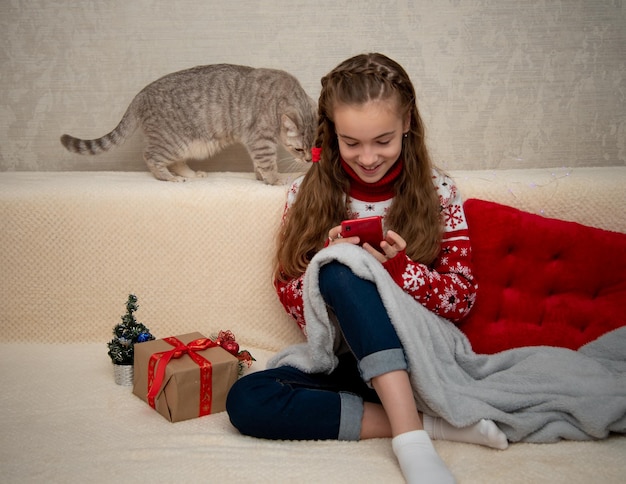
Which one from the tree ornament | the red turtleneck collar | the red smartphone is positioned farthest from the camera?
the tree ornament

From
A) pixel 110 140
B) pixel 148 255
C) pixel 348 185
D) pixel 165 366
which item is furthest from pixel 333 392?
pixel 110 140

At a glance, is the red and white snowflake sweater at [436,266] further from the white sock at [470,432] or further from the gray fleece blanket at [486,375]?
the white sock at [470,432]

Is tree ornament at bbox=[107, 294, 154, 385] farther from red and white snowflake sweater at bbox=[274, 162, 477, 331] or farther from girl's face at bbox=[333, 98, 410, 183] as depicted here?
girl's face at bbox=[333, 98, 410, 183]

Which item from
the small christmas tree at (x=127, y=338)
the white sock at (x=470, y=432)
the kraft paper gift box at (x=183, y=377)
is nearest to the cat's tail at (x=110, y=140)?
the small christmas tree at (x=127, y=338)

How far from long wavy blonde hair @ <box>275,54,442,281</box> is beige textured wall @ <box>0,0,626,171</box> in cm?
60

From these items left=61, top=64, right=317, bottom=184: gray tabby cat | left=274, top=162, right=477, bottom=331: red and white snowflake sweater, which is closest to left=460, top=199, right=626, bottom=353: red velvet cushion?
left=274, top=162, right=477, bottom=331: red and white snowflake sweater

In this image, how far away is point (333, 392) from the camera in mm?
1285

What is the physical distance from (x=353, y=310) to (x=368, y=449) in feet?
0.90

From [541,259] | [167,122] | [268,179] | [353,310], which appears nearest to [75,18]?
[167,122]

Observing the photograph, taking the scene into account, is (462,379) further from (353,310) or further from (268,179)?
(268,179)

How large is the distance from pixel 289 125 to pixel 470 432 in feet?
3.44

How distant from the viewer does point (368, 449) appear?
3.96 feet

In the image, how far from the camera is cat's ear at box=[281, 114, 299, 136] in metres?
1.86

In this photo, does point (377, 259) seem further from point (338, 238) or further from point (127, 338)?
point (127, 338)
